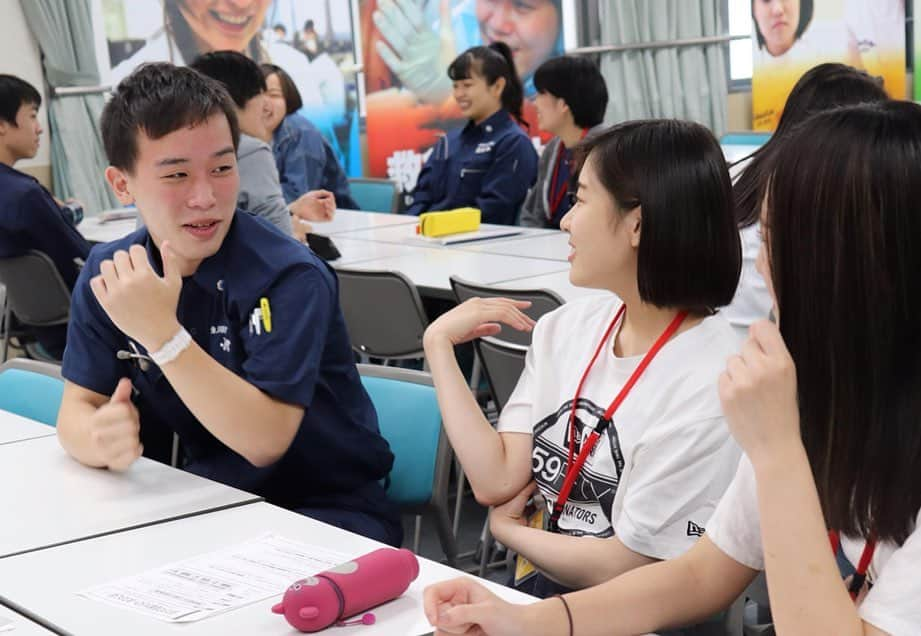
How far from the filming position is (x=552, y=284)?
3.54 m

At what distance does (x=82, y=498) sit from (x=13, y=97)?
11.7 feet

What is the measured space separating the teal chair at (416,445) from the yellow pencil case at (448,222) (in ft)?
7.85

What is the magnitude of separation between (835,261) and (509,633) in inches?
20.1

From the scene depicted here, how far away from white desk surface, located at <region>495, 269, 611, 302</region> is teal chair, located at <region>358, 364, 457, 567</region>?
3.87ft

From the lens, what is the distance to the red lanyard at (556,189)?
16.6 ft

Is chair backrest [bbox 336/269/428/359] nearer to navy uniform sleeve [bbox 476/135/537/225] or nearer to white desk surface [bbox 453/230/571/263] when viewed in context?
white desk surface [bbox 453/230/571/263]

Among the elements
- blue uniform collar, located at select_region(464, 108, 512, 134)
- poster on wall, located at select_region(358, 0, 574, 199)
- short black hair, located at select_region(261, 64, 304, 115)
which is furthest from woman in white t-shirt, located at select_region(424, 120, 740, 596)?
poster on wall, located at select_region(358, 0, 574, 199)

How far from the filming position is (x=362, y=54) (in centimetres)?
816

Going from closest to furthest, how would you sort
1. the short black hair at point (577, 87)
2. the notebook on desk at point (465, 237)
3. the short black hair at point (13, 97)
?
1. the notebook on desk at point (465, 237)
2. the short black hair at point (13, 97)
3. the short black hair at point (577, 87)

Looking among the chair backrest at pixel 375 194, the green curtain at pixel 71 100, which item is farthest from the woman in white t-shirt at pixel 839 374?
the green curtain at pixel 71 100

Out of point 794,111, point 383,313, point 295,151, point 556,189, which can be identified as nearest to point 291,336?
point 794,111

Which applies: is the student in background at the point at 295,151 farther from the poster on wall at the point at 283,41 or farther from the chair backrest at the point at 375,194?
the poster on wall at the point at 283,41

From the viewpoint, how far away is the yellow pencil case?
15.1ft

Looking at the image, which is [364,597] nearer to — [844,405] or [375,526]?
[844,405]
